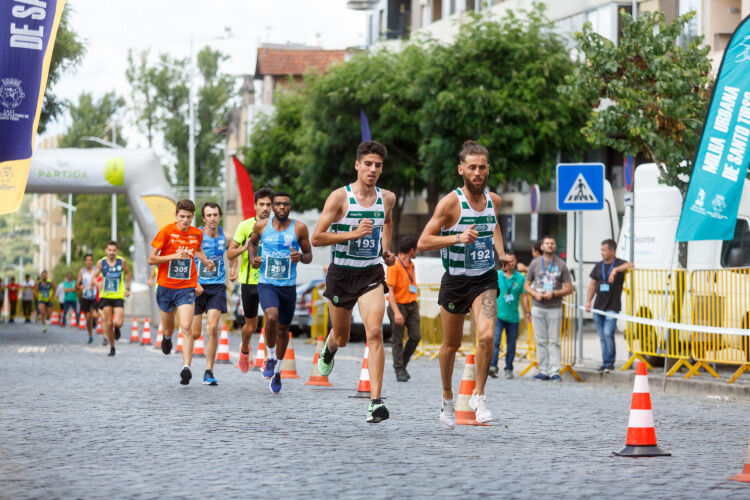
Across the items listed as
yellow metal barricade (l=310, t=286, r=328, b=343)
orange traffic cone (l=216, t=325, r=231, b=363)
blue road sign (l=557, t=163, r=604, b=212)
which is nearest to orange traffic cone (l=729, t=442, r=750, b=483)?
blue road sign (l=557, t=163, r=604, b=212)

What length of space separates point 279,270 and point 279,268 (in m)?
0.02

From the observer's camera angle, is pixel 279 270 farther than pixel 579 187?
No

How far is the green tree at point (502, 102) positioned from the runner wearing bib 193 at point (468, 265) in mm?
22605

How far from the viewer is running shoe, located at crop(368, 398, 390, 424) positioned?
956cm

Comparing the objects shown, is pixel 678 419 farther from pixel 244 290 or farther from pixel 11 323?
pixel 11 323

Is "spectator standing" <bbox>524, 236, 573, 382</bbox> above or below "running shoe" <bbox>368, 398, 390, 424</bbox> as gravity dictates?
above

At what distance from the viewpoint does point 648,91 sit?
59.3ft

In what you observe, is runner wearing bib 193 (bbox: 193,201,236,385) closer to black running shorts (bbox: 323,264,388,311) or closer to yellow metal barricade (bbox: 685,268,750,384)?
black running shorts (bbox: 323,264,388,311)

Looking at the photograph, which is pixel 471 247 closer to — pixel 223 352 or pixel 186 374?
pixel 186 374

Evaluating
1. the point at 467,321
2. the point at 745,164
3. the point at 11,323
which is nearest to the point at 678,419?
the point at 745,164

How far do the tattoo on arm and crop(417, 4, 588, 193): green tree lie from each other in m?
22.7

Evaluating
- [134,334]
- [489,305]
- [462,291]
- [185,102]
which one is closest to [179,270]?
[462,291]

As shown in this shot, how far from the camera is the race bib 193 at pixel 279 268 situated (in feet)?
42.4

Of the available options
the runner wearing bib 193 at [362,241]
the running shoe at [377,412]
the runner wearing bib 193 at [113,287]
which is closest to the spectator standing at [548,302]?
the runner wearing bib 193 at [362,241]
